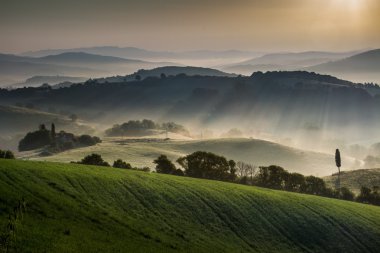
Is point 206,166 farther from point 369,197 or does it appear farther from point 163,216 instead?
point 163,216

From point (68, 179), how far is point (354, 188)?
11469 cm

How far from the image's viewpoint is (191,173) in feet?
328

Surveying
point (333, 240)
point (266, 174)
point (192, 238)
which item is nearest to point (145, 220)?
point (192, 238)

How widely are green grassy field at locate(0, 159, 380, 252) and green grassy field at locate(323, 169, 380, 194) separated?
77.9m

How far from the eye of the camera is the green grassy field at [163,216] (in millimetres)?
41750

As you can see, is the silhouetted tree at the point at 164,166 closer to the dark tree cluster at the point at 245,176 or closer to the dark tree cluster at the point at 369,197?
the dark tree cluster at the point at 245,176

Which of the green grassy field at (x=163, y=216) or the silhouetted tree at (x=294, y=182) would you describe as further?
the silhouetted tree at (x=294, y=182)

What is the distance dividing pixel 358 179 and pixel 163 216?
12342 cm

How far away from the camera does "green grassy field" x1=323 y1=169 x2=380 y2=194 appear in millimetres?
150750

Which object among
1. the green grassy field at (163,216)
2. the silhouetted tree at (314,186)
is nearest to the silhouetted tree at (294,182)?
the silhouetted tree at (314,186)

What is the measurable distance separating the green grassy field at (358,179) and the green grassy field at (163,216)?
7795 cm

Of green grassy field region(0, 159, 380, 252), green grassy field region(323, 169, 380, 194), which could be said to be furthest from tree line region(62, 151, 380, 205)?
green grassy field region(323, 169, 380, 194)

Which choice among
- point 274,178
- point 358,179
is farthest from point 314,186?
point 358,179

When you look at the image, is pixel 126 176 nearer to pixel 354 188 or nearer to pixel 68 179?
pixel 68 179
